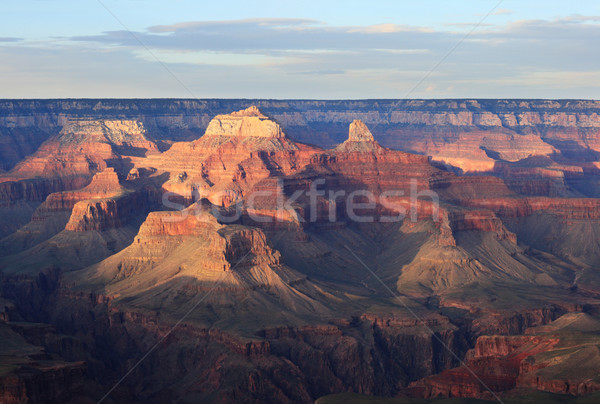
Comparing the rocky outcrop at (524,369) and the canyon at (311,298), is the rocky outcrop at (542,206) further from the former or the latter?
the rocky outcrop at (524,369)

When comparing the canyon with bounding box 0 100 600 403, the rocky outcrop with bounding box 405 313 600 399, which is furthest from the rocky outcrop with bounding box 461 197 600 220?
the rocky outcrop with bounding box 405 313 600 399

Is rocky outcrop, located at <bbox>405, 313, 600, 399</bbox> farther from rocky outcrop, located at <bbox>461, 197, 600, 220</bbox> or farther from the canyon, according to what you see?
rocky outcrop, located at <bbox>461, 197, 600, 220</bbox>

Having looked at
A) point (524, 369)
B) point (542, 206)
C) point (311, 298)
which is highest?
point (542, 206)

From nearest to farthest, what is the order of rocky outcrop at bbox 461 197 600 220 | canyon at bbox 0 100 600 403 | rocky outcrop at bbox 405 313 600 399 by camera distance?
rocky outcrop at bbox 405 313 600 399, canyon at bbox 0 100 600 403, rocky outcrop at bbox 461 197 600 220

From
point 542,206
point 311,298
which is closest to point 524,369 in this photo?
point 311,298

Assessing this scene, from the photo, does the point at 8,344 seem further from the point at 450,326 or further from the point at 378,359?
the point at 450,326

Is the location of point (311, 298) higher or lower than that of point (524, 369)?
lower

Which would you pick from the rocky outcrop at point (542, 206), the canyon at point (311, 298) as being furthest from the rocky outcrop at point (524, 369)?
the rocky outcrop at point (542, 206)

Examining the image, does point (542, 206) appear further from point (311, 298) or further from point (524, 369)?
point (524, 369)

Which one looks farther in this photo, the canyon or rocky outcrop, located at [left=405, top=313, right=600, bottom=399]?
the canyon

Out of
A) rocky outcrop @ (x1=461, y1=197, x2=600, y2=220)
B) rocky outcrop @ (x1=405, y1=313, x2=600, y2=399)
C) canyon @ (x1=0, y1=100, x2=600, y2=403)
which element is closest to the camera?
rocky outcrop @ (x1=405, y1=313, x2=600, y2=399)

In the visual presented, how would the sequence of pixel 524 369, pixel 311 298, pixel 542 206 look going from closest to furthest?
1. pixel 524 369
2. pixel 311 298
3. pixel 542 206
